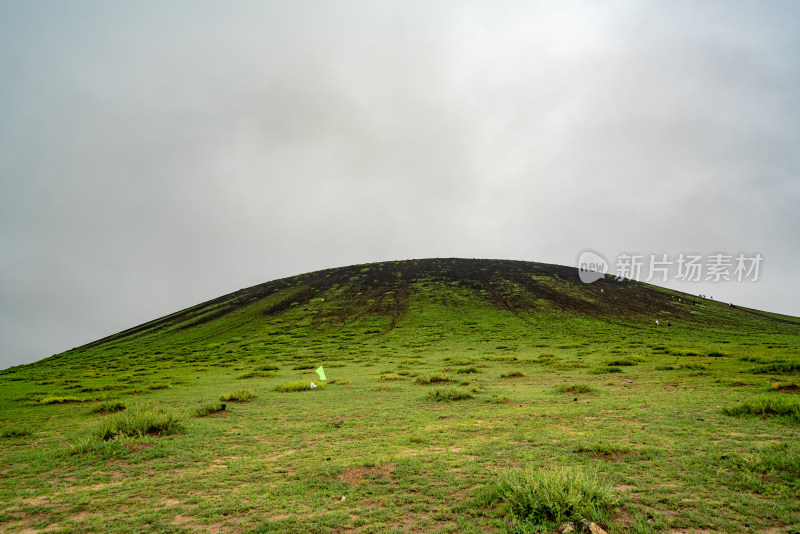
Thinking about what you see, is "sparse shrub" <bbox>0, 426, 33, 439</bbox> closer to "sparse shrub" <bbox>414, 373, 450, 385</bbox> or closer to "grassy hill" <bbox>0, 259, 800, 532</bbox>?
"grassy hill" <bbox>0, 259, 800, 532</bbox>

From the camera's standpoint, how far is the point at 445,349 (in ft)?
156

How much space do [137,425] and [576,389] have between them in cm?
2029

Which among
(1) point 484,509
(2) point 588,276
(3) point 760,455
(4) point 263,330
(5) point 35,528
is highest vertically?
(2) point 588,276

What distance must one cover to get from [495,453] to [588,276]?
110040 mm

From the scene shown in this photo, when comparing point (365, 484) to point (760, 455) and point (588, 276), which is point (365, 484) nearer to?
point (760, 455)

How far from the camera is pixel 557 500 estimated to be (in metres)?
6.39

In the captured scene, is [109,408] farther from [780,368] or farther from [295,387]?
[780,368]

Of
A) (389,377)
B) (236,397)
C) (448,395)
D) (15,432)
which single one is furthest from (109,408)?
(448,395)

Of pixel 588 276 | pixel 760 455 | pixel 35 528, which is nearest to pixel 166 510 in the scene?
pixel 35 528

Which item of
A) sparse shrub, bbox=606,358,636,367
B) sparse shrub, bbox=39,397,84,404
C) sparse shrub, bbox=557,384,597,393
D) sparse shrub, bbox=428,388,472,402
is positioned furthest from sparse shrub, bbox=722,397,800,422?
sparse shrub, bbox=39,397,84,404

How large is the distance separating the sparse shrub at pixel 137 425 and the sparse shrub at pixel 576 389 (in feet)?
60.6

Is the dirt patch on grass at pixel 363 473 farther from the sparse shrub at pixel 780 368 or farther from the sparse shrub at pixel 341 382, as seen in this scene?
the sparse shrub at pixel 780 368

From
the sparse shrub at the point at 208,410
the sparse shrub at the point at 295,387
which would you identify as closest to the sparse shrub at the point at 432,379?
the sparse shrub at the point at 295,387

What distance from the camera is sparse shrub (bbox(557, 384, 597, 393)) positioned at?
64.5 feet
